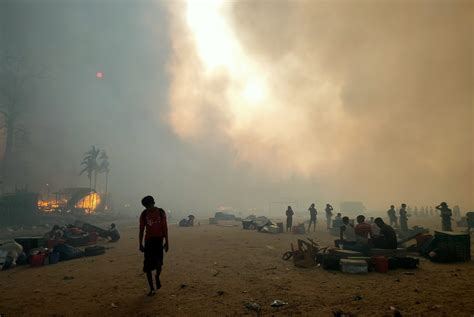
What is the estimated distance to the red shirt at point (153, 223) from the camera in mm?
7684

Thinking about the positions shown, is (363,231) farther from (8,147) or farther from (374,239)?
(8,147)

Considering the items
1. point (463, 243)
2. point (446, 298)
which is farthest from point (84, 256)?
point (463, 243)

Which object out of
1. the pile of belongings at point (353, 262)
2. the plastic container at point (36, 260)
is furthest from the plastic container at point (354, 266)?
the plastic container at point (36, 260)

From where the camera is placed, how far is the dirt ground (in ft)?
20.9

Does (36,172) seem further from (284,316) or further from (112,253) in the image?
(284,316)

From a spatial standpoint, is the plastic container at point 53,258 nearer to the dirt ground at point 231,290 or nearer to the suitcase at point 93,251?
the dirt ground at point 231,290

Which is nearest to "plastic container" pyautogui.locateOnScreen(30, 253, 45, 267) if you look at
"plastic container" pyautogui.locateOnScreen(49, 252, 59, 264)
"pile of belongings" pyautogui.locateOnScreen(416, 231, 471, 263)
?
"plastic container" pyautogui.locateOnScreen(49, 252, 59, 264)

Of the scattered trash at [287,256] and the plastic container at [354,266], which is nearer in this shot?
the plastic container at [354,266]

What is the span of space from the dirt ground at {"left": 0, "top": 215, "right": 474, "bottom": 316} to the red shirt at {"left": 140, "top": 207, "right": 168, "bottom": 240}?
63.3 inches

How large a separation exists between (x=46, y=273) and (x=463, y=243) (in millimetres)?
16812

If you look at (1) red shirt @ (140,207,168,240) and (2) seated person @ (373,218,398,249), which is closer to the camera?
(1) red shirt @ (140,207,168,240)

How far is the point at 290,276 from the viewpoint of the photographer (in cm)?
963

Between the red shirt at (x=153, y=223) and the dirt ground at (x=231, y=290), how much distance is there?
161cm

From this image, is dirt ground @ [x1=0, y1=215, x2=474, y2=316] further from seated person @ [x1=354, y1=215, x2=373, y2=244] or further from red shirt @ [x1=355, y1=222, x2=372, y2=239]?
red shirt @ [x1=355, y1=222, x2=372, y2=239]
